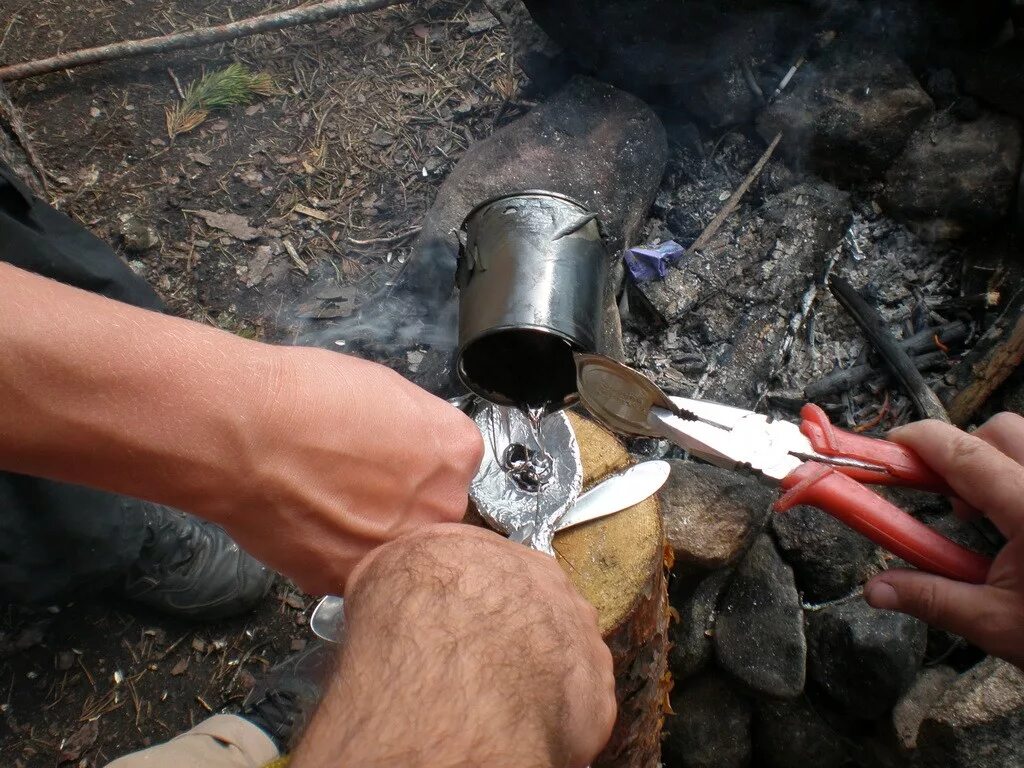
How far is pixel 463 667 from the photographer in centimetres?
103

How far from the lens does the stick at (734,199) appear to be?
9.56 feet

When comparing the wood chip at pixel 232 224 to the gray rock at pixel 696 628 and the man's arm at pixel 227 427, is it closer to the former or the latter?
the man's arm at pixel 227 427

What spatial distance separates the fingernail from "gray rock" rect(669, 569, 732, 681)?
29.2 inches

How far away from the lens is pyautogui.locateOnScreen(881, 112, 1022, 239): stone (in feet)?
9.04

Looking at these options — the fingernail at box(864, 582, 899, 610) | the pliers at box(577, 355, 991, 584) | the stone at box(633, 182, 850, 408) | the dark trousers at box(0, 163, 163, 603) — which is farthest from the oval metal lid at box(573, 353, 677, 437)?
the dark trousers at box(0, 163, 163, 603)

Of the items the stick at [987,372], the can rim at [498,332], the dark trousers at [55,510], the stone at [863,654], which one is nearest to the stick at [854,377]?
the stick at [987,372]

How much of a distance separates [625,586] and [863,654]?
3.28 ft

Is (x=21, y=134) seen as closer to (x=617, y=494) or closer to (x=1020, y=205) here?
(x=617, y=494)

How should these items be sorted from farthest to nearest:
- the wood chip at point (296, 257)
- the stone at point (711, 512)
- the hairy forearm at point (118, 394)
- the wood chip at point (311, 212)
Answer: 1. the wood chip at point (311, 212)
2. the wood chip at point (296, 257)
3. the stone at point (711, 512)
4. the hairy forearm at point (118, 394)

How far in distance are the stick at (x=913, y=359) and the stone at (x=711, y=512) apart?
600mm

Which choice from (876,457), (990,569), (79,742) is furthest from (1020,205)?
(79,742)

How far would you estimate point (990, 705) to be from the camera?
6.40 feet

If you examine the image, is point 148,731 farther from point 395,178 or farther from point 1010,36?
point 1010,36

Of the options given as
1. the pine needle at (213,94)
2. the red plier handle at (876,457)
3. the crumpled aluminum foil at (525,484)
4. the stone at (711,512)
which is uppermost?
the red plier handle at (876,457)
